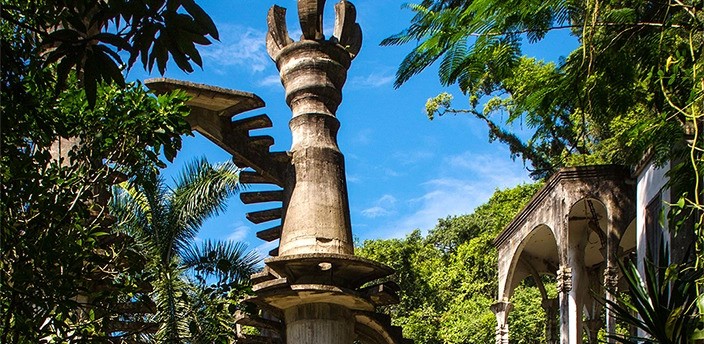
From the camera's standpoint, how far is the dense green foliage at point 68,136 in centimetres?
497

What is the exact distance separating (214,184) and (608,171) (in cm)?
885

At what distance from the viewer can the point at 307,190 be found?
1576cm

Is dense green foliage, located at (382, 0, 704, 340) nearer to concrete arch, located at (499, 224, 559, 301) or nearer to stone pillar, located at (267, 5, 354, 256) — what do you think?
stone pillar, located at (267, 5, 354, 256)

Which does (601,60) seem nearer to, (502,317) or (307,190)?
(307,190)

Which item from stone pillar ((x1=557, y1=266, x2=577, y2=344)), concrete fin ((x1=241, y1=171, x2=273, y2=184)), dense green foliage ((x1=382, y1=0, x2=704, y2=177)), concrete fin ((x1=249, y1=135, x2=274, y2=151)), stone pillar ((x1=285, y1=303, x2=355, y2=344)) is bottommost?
stone pillar ((x1=285, y1=303, x2=355, y2=344))

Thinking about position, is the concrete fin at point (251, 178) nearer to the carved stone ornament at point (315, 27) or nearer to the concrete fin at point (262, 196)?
the concrete fin at point (262, 196)

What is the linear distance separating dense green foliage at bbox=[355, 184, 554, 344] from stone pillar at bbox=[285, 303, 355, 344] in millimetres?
15439

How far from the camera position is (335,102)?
16.2 metres

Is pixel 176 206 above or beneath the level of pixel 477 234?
beneath

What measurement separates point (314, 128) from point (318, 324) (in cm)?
302

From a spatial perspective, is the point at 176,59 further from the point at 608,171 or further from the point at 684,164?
the point at 608,171

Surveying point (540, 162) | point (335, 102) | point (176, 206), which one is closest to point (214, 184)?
point (176, 206)

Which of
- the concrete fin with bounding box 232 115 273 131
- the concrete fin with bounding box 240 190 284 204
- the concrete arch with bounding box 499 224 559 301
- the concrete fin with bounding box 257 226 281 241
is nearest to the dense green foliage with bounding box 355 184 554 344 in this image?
the concrete arch with bounding box 499 224 559 301

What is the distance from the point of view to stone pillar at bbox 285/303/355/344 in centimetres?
1522
